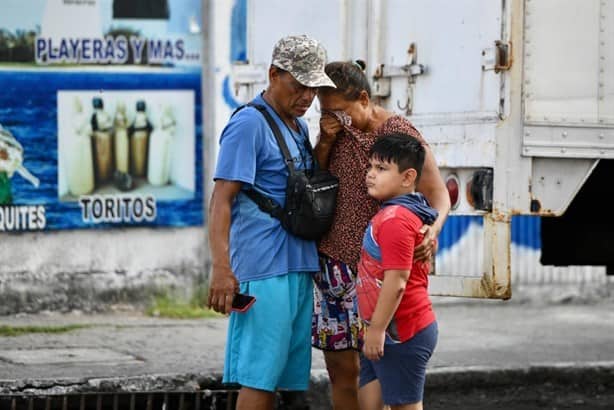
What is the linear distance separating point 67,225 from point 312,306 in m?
5.09

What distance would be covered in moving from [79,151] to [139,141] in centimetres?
48

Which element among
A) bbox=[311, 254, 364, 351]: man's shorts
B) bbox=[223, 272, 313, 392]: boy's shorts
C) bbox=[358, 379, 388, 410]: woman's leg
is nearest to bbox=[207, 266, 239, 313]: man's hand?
bbox=[223, 272, 313, 392]: boy's shorts

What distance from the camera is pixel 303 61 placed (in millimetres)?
4895

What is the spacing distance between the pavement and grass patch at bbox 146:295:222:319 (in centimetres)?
15

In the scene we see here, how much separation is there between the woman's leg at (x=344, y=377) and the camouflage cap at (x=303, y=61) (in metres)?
1.12

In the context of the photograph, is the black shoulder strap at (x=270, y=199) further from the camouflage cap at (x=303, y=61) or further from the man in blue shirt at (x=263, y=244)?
the camouflage cap at (x=303, y=61)

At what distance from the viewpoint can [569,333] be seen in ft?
31.3

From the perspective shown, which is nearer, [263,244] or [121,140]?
[263,244]

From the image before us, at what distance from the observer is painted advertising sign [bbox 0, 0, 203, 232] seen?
9664 mm

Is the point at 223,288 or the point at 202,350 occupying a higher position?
the point at 223,288

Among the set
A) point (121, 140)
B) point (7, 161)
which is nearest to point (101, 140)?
point (121, 140)

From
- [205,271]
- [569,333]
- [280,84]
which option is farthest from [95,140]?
[280,84]

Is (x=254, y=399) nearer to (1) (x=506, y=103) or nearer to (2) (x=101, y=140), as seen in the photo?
(1) (x=506, y=103)

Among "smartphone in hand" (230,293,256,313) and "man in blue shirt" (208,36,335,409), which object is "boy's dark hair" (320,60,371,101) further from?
"smartphone in hand" (230,293,256,313)
